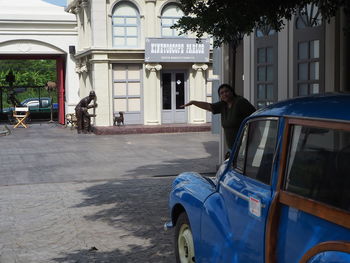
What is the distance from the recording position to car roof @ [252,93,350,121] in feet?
9.95

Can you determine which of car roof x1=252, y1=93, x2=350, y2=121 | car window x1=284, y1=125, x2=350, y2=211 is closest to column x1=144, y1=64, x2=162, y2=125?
car roof x1=252, y1=93, x2=350, y2=121

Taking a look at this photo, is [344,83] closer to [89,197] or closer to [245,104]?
[245,104]

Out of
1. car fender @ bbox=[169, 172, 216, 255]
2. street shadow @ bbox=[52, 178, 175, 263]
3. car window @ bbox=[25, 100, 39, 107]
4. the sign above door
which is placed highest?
the sign above door

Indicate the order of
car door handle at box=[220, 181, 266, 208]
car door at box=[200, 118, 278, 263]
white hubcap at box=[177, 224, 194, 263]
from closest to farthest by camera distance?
car door at box=[200, 118, 278, 263]
car door handle at box=[220, 181, 266, 208]
white hubcap at box=[177, 224, 194, 263]

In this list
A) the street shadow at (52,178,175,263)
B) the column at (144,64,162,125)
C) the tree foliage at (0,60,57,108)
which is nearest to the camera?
the street shadow at (52,178,175,263)

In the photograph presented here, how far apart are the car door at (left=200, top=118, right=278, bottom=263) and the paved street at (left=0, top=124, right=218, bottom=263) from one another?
170cm

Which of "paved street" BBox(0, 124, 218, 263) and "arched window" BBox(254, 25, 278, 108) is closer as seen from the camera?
"paved street" BBox(0, 124, 218, 263)

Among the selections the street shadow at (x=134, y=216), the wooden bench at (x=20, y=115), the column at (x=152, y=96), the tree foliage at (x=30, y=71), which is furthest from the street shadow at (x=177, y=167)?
the tree foliage at (x=30, y=71)

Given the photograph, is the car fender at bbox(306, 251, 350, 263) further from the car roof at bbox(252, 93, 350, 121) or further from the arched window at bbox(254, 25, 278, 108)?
the arched window at bbox(254, 25, 278, 108)

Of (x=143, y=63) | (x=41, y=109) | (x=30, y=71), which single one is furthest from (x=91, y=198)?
(x=30, y=71)

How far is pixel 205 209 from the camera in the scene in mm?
4340

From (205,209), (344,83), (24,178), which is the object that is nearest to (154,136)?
(24,178)

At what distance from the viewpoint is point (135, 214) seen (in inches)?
307

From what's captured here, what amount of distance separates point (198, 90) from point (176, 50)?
1.94 meters
